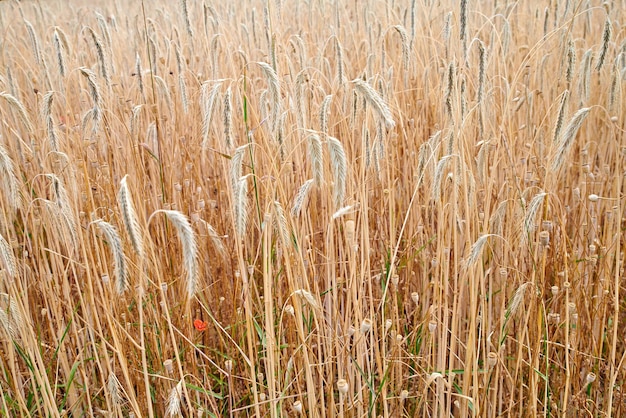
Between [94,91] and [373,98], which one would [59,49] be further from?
[373,98]

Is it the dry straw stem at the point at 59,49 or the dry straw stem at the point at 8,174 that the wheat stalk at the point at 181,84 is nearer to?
the dry straw stem at the point at 59,49

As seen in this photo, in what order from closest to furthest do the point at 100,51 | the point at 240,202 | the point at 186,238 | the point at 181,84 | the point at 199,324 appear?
the point at 186,238 → the point at 240,202 → the point at 100,51 → the point at 199,324 → the point at 181,84

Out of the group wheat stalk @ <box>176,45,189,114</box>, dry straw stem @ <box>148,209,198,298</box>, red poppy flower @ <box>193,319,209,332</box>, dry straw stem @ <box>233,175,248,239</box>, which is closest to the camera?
dry straw stem @ <box>148,209,198,298</box>

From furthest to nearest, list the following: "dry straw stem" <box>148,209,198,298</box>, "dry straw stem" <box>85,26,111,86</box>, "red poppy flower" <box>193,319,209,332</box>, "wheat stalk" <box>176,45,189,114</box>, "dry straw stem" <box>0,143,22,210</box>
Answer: "wheat stalk" <box>176,45,189,114</box>
"red poppy flower" <box>193,319,209,332</box>
"dry straw stem" <box>85,26,111,86</box>
"dry straw stem" <box>0,143,22,210</box>
"dry straw stem" <box>148,209,198,298</box>

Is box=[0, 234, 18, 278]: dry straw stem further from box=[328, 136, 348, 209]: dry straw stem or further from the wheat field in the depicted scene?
box=[328, 136, 348, 209]: dry straw stem

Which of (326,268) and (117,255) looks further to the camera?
(326,268)

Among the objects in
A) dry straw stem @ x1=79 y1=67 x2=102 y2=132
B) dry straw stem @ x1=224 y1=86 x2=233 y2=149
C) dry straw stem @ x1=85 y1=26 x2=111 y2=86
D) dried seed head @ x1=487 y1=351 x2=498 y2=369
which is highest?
dry straw stem @ x1=85 y1=26 x2=111 y2=86

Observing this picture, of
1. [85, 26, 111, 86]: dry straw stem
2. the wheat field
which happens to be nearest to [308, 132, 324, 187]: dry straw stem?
the wheat field

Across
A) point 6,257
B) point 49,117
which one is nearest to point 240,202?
point 6,257

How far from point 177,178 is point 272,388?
1168mm

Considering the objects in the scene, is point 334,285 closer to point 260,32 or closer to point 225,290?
point 225,290

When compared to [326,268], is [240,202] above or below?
above

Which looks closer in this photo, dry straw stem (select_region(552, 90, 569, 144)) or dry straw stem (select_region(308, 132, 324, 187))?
dry straw stem (select_region(308, 132, 324, 187))

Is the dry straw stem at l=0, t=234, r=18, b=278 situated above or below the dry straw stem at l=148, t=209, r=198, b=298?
below
